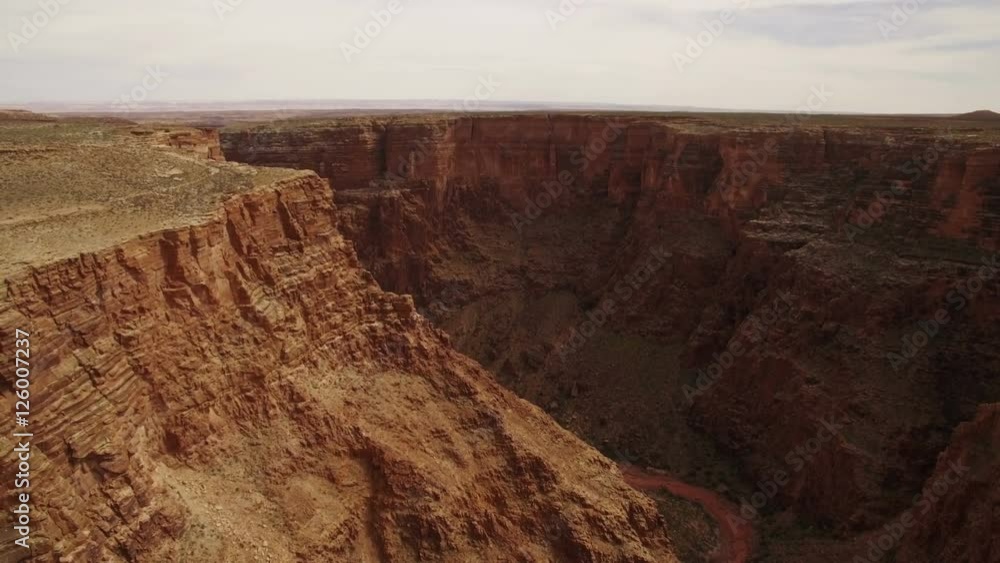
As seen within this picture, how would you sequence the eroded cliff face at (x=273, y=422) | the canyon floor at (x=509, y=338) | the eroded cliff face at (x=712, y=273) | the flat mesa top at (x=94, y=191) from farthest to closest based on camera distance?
the eroded cliff face at (x=712, y=273)
the canyon floor at (x=509, y=338)
the flat mesa top at (x=94, y=191)
the eroded cliff face at (x=273, y=422)

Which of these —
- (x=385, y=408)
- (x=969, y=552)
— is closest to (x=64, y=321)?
(x=385, y=408)

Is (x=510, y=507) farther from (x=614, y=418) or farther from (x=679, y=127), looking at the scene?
(x=679, y=127)

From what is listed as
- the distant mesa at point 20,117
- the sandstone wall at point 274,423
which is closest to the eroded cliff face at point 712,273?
the distant mesa at point 20,117

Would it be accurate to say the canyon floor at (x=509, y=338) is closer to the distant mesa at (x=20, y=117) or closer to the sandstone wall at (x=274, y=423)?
the sandstone wall at (x=274, y=423)

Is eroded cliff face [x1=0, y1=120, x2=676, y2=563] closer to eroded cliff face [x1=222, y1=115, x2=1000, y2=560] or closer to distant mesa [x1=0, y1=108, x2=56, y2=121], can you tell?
eroded cliff face [x1=222, y1=115, x2=1000, y2=560]

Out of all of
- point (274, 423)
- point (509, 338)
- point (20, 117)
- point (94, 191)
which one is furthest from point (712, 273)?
point (20, 117)

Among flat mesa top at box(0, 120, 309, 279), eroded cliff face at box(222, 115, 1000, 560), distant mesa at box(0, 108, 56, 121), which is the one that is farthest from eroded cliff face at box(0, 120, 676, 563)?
distant mesa at box(0, 108, 56, 121)
